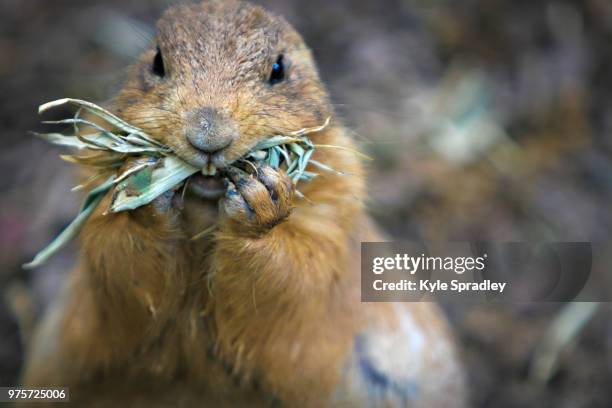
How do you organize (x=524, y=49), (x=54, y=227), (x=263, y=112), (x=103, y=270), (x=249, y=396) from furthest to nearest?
(x=524, y=49) → (x=54, y=227) → (x=249, y=396) → (x=103, y=270) → (x=263, y=112)

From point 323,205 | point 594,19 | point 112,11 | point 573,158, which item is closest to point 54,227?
point 112,11

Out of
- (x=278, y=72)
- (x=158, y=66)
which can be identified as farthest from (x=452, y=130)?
(x=158, y=66)

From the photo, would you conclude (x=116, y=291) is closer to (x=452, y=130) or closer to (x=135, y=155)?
(x=135, y=155)

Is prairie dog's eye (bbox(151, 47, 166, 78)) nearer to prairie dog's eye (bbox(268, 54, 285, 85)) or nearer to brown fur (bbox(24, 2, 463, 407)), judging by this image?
brown fur (bbox(24, 2, 463, 407))

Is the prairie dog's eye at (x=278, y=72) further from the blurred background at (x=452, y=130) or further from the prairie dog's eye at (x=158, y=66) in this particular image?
the blurred background at (x=452, y=130)

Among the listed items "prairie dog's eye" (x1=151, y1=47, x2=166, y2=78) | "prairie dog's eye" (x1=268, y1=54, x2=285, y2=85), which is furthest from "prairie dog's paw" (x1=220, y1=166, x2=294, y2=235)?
"prairie dog's eye" (x1=151, y1=47, x2=166, y2=78)

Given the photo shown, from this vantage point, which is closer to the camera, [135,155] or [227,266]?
[135,155]

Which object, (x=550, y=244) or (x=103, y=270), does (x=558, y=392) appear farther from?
(x=103, y=270)
